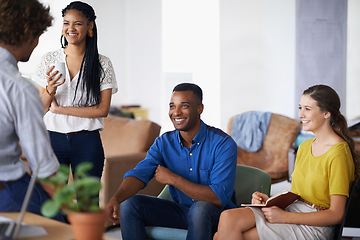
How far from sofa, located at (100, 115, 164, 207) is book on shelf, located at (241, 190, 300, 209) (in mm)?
1626

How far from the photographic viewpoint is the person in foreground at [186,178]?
7.55ft

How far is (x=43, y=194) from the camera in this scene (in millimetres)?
1414

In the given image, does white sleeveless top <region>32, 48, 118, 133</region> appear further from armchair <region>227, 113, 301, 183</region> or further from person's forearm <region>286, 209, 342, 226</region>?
armchair <region>227, 113, 301, 183</region>

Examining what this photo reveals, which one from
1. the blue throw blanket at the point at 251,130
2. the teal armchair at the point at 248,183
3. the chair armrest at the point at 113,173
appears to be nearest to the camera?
the teal armchair at the point at 248,183

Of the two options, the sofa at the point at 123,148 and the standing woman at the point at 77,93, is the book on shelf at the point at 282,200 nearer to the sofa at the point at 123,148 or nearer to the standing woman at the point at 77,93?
the standing woman at the point at 77,93

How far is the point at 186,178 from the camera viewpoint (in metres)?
2.47

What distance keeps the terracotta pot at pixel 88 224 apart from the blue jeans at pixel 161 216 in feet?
4.06

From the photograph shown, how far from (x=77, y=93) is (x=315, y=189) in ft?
3.92

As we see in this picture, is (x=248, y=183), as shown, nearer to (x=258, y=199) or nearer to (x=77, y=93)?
(x=258, y=199)

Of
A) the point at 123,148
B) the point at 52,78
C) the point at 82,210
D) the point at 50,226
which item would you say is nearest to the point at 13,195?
the point at 50,226

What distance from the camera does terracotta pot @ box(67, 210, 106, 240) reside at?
992 millimetres

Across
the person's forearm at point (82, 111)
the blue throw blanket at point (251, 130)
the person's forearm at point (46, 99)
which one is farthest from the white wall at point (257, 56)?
the person's forearm at point (46, 99)

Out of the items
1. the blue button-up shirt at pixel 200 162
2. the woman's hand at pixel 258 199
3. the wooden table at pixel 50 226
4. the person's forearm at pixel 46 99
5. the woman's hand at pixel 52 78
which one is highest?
the woman's hand at pixel 52 78

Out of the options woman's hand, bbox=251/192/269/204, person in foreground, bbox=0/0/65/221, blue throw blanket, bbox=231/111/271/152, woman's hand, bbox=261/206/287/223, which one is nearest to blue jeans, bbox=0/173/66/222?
person in foreground, bbox=0/0/65/221
